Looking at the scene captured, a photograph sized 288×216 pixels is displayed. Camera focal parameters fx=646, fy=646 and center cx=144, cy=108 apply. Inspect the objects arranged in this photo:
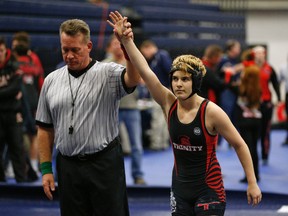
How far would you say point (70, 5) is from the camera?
1279 cm

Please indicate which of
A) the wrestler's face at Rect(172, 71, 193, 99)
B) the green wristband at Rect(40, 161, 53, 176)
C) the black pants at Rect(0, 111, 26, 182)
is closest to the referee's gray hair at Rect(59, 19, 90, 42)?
the wrestler's face at Rect(172, 71, 193, 99)

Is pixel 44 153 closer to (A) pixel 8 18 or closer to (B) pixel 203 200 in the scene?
(B) pixel 203 200

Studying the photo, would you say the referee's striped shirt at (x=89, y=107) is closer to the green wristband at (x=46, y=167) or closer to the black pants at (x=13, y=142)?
the green wristband at (x=46, y=167)

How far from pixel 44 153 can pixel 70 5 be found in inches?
357

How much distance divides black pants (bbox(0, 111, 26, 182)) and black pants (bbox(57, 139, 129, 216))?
11.8 feet

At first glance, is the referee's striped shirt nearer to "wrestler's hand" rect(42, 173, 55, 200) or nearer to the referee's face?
the referee's face

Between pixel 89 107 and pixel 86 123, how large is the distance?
0.10 metres

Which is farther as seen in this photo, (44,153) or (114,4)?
(114,4)

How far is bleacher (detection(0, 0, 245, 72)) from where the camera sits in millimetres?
11234

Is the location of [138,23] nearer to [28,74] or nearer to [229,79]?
[229,79]

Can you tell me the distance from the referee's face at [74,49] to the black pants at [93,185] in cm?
57

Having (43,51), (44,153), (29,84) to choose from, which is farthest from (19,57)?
(44,153)

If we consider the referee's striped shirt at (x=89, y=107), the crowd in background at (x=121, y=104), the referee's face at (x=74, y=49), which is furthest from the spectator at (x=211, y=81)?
the referee's face at (x=74, y=49)

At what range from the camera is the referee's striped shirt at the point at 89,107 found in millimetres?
3873
